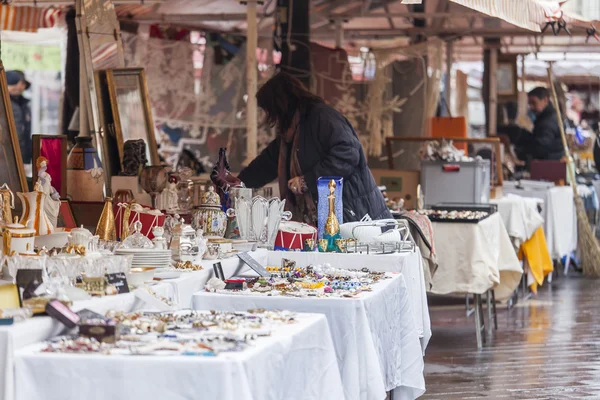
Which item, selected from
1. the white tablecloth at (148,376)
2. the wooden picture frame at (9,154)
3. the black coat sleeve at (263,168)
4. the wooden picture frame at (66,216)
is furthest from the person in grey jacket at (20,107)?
the white tablecloth at (148,376)

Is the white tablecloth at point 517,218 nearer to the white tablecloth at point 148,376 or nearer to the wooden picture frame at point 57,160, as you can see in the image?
the wooden picture frame at point 57,160

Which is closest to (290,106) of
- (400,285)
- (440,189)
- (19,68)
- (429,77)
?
(400,285)

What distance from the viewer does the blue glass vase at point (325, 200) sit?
4.97m

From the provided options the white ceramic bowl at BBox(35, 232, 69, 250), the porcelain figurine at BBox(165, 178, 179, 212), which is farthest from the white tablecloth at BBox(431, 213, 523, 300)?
the white ceramic bowl at BBox(35, 232, 69, 250)

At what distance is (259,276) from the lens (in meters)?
4.16

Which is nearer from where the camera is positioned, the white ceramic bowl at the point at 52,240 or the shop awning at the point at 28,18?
the white ceramic bowl at the point at 52,240

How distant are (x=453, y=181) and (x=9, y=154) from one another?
3768mm

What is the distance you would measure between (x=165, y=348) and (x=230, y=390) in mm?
240

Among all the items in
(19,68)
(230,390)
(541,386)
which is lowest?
(541,386)

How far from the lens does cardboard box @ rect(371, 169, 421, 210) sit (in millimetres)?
8172

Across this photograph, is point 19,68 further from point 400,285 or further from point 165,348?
point 165,348

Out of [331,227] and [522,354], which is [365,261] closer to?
[331,227]

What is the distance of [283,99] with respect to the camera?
5.71 meters

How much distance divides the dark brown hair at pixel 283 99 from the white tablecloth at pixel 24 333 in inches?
104
